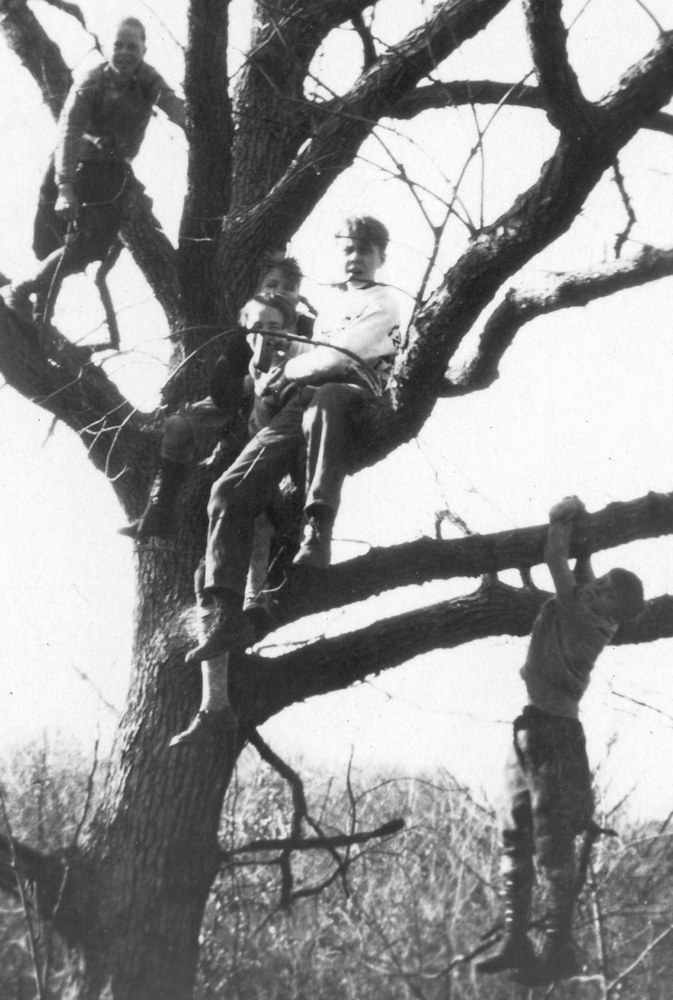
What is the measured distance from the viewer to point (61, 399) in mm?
5102

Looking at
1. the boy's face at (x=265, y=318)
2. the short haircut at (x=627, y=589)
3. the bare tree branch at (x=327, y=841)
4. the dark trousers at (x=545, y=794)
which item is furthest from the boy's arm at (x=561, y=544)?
the boy's face at (x=265, y=318)

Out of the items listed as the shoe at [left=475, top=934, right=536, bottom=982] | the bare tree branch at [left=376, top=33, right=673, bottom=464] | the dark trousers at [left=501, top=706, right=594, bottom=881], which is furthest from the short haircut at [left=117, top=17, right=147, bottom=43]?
the shoe at [left=475, top=934, right=536, bottom=982]

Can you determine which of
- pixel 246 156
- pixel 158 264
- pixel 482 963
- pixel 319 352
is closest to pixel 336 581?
pixel 319 352

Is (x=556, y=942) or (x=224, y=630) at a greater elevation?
(x=224, y=630)

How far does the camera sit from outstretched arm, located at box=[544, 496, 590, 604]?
4.25m

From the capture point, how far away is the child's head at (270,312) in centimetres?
489

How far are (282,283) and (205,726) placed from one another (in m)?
2.05

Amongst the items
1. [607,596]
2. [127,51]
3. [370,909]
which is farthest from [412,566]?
[127,51]

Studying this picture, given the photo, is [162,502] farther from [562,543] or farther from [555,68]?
[555,68]

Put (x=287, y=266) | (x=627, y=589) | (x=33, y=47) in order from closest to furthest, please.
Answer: (x=627, y=589) < (x=287, y=266) < (x=33, y=47)

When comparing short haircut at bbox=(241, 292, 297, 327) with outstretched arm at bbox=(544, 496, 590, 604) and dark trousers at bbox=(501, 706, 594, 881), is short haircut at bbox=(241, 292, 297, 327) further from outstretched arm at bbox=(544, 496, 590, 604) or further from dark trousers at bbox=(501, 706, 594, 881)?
dark trousers at bbox=(501, 706, 594, 881)

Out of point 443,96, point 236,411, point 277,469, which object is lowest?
point 277,469

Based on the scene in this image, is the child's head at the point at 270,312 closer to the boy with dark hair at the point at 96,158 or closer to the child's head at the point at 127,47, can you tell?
the boy with dark hair at the point at 96,158

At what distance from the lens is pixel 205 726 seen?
13.9 ft
